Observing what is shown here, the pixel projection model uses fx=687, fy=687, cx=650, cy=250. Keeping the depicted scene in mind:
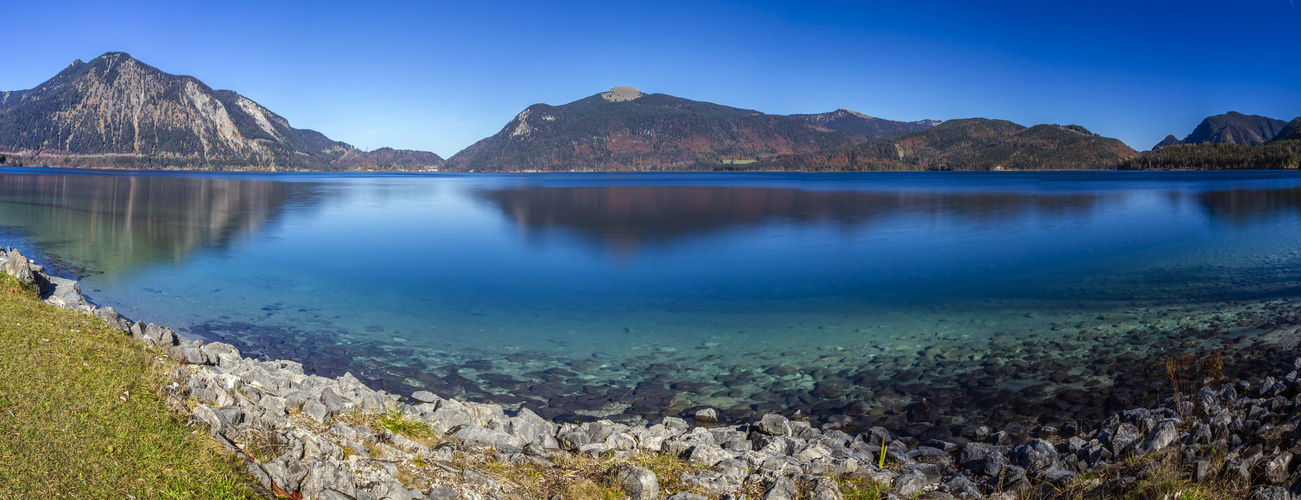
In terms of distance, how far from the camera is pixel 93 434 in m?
4.76

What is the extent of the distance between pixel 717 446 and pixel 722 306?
8627 millimetres

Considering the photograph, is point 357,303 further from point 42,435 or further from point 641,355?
point 42,435

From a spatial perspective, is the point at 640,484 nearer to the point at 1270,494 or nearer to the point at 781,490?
the point at 781,490

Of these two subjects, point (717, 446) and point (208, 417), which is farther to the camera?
point (717, 446)

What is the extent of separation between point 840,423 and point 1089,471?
2726 mm

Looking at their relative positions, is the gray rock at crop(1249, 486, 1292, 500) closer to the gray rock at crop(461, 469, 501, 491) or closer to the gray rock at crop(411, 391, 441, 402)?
the gray rock at crop(461, 469, 501, 491)

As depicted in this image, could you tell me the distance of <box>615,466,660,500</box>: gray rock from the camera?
534 cm

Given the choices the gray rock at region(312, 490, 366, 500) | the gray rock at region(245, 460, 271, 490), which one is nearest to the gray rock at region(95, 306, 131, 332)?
the gray rock at region(245, 460, 271, 490)

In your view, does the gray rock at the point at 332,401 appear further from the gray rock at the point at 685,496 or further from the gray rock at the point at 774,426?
the gray rock at the point at 774,426

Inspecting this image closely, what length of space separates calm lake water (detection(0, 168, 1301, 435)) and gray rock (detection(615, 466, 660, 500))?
3034 millimetres

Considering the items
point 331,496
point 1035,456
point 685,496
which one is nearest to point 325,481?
point 331,496

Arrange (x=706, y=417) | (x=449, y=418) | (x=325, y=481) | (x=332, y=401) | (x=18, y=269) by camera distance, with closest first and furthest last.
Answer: (x=325, y=481), (x=332, y=401), (x=449, y=418), (x=706, y=417), (x=18, y=269)

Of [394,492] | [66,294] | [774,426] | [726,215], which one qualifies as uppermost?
[726,215]

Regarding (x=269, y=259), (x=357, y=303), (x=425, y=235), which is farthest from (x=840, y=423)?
(x=425, y=235)
